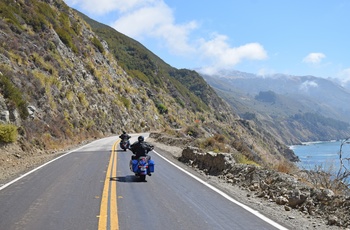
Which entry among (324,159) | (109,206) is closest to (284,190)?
(109,206)

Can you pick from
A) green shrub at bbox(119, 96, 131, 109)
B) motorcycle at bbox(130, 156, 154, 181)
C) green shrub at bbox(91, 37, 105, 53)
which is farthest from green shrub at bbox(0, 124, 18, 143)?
green shrub at bbox(91, 37, 105, 53)

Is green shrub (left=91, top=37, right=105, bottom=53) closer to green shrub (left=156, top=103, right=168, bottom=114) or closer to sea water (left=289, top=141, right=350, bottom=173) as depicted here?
green shrub (left=156, top=103, right=168, bottom=114)

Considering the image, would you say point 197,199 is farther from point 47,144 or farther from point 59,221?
point 47,144

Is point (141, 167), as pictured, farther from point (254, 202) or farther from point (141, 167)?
point (254, 202)

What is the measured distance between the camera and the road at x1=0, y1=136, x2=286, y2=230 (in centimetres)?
661

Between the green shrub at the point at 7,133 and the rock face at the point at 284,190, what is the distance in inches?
398

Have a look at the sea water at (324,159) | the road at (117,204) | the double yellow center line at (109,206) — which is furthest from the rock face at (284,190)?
the double yellow center line at (109,206)

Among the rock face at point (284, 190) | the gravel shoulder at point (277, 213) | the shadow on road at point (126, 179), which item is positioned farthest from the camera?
the shadow on road at point (126, 179)

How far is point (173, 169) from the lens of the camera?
48.1ft

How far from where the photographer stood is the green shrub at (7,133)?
17531 mm

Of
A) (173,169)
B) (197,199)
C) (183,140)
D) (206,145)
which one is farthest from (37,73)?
(197,199)

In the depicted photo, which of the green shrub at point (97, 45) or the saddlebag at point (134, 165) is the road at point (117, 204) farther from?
the green shrub at point (97, 45)

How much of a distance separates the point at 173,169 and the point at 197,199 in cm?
576

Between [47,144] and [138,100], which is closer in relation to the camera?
[47,144]
